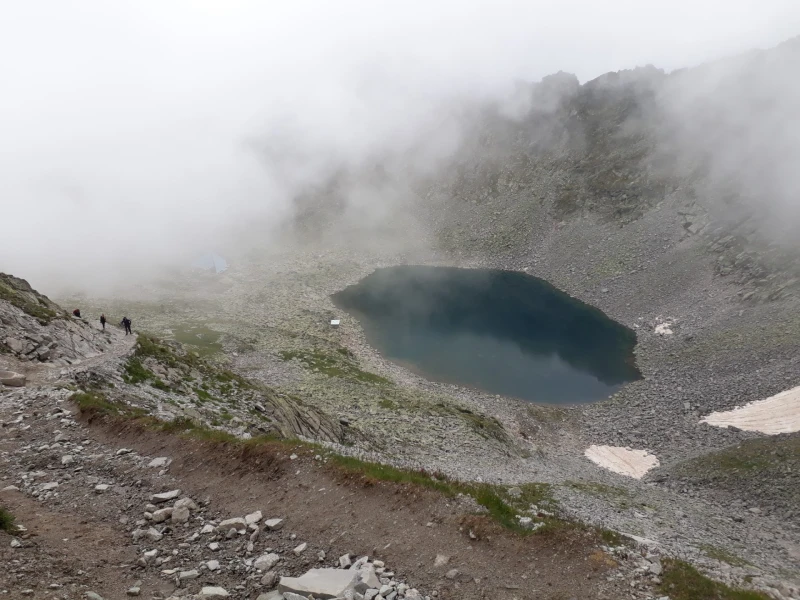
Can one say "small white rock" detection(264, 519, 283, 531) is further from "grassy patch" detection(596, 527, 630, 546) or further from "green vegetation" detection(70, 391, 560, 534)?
"grassy patch" detection(596, 527, 630, 546)

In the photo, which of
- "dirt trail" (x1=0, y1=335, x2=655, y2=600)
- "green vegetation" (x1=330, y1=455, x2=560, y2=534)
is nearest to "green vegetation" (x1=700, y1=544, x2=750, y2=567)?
"green vegetation" (x1=330, y1=455, x2=560, y2=534)

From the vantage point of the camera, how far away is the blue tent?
11300 centimetres

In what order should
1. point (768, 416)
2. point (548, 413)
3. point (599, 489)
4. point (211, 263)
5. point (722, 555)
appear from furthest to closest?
1. point (211, 263)
2. point (548, 413)
3. point (768, 416)
4. point (599, 489)
5. point (722, 555)

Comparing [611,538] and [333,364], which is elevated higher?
[333,364]

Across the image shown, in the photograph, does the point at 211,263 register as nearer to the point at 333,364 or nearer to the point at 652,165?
the point at 333,364

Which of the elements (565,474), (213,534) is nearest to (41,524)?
(213,534)

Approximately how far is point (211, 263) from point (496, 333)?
75.4m

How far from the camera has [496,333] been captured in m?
81.8

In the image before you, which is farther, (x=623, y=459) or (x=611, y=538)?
(x=623, y=459)

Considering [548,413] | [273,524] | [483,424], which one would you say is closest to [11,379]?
[273,524]

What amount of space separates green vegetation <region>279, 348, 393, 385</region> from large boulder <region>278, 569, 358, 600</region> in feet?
143

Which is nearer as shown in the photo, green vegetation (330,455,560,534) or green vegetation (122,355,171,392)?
green vegetation (330,455,560,534)

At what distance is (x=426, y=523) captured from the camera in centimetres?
1277

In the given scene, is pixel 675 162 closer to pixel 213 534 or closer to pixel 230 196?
Answer: pixel 213 534
